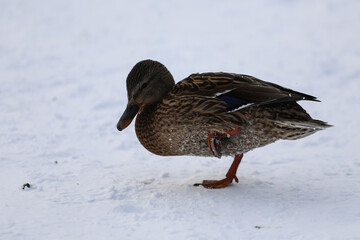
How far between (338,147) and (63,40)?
5315 millimetres

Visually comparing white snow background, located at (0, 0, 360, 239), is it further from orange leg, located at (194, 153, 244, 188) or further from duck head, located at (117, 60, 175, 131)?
duck head, located at (117, 60, 175, 131)

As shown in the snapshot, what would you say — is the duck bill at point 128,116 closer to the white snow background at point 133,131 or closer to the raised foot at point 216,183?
the white snow background at point 133,131

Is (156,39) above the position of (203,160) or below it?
above

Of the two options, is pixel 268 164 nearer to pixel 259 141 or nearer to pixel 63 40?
pixel 259 141

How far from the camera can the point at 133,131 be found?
616 centimetres

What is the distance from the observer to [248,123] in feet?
14.1

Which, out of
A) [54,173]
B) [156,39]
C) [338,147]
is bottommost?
[54,173]

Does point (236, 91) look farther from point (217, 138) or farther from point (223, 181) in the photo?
point (223, 181)

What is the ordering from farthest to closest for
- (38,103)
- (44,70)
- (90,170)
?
(44,70) → (38,103) → (90,170)

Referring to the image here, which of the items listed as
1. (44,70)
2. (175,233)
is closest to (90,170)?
(175,233)

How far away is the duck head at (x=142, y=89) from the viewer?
4.63 meters

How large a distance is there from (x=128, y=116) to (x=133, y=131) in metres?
1.52

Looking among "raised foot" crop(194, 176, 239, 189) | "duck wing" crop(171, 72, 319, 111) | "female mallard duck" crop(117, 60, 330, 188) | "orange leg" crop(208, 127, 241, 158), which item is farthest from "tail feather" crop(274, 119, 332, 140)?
"raised foot" crop(194, 176, 239, 189)

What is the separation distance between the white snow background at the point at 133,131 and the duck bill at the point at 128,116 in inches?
20.1
